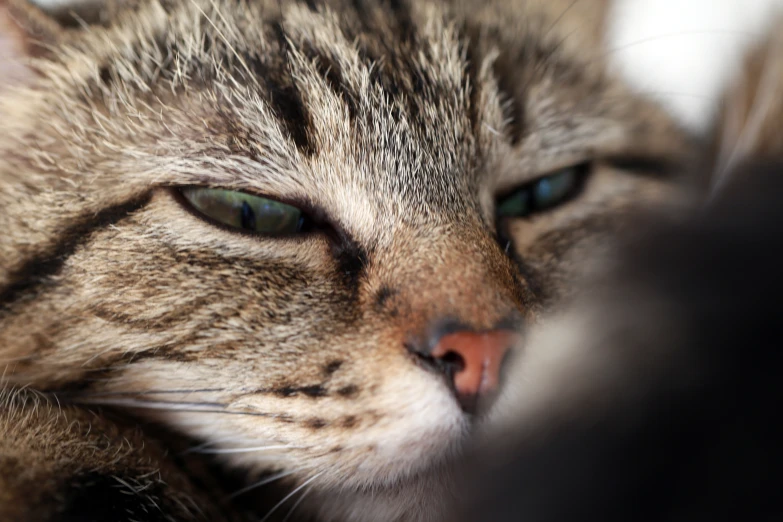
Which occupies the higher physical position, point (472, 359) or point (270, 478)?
point (472, 359)

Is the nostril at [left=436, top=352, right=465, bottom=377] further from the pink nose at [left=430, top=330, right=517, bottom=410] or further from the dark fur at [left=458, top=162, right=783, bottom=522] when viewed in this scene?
the dark fur at [left=458, top=162, right=783, bottom=522]

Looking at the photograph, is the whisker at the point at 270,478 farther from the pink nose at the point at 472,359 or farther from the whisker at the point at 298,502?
the pink nose at the point at 472,359

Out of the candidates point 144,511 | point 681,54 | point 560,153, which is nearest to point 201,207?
point 144,511

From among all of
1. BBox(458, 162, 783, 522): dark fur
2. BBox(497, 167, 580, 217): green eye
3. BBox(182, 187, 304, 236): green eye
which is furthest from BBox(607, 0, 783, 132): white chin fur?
BBox(458, 162, 783, 522): dark fur

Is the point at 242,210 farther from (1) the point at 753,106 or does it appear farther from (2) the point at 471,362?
(1) the point at 753,106

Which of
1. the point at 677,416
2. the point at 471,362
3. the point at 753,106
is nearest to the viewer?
the point at 677,416

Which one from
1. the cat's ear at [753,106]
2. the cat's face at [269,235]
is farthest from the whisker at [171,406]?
the cat's ear at [753,106]


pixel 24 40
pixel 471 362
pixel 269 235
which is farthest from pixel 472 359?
pixel 24 40
